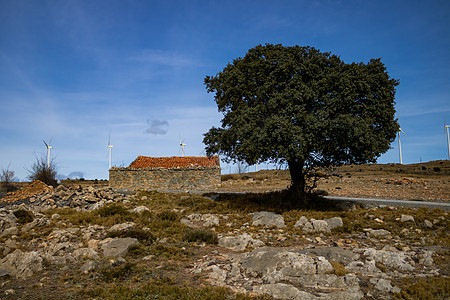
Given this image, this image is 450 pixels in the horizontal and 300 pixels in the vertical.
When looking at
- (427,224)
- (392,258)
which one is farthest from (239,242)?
(427,224)

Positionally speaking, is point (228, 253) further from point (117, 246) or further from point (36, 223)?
point (36, 223)

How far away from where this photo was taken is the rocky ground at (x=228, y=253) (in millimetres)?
9406

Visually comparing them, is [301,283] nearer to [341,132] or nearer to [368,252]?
[368,252]

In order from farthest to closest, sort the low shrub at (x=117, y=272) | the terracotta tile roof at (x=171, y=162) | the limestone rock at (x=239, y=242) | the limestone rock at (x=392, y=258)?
the terracotta tile roof at (x=171, y=162)
the limestone rock at (x=239, y=242)
the limestone rock at (x=392, y=258)
the low shrub at (x=117, y=272)

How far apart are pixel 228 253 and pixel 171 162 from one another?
33.0m

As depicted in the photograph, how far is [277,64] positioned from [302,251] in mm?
12548

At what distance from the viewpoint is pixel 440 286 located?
9.12 meters

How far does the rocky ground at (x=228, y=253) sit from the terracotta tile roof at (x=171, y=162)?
71.6 ft

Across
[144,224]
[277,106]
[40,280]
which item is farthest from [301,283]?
[277,106]

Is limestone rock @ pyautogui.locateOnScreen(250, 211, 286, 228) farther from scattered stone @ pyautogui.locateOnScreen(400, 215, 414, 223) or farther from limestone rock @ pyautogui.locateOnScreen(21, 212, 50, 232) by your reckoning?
limestone rock @ pyautogui.locateOnScreen(21, 212, 50, 232)

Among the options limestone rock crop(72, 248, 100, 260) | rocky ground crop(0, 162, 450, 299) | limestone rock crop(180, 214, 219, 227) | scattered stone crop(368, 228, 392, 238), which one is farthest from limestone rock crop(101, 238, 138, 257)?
scattered stone crop(368, 228, 392, 238)

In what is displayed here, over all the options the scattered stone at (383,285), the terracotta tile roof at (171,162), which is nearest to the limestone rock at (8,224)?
the scattered stone at (383,285)

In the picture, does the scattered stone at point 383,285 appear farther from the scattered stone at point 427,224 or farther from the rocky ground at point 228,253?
the scattered stone at point 427,224

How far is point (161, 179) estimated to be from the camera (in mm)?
37688
